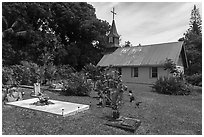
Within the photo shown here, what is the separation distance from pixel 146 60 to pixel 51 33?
14.0 m

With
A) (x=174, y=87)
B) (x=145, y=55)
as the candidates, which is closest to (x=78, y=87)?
(x=174, y=87)

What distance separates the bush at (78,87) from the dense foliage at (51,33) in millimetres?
10046

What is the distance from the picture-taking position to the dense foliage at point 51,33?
21.7 meters

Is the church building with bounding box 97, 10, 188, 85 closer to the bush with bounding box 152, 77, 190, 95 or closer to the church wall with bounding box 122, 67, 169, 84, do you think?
the church wall with bounding box 122, 67, 169, 84

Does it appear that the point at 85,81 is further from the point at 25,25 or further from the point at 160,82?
the point at 25,25

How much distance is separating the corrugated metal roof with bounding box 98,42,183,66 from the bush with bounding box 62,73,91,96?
1016cm

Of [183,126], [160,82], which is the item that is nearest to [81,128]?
[183,126]

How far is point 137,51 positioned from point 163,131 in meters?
17.7

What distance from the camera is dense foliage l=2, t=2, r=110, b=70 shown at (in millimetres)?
21703

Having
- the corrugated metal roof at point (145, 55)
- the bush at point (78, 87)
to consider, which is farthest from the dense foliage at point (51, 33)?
the bush at point (78, 87)

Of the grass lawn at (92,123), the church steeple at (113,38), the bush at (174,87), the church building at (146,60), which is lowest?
the grass lawn at (92,123)

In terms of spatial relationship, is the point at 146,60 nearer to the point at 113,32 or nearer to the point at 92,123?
the point at 113,32

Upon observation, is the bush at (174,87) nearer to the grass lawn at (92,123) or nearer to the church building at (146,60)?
the grass lawn at (92,123)

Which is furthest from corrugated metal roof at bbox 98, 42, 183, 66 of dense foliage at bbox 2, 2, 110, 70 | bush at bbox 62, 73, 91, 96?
bush at bbox 62, 73, 91, 96
